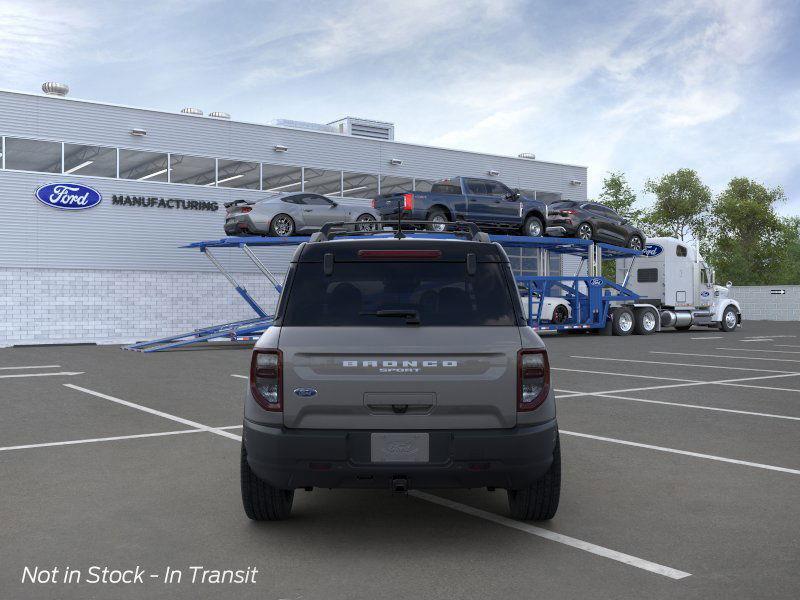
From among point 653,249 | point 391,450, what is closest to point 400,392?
point 391,450

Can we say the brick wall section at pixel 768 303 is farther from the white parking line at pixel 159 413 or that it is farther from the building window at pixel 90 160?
the white parking line at pixel 159 413

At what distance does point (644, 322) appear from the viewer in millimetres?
30016

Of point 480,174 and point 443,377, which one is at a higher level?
point 480,174

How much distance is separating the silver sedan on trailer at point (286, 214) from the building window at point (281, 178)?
6625mm

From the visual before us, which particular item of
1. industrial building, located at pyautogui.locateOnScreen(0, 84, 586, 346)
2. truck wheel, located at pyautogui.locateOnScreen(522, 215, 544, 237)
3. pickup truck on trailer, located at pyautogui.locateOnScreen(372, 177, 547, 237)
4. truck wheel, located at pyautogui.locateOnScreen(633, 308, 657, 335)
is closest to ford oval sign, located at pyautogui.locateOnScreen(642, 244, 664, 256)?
truck wheel, located at pyautogui.locateOnScreen(633, 308, 657, 335)

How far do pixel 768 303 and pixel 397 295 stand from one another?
48473 millimetres

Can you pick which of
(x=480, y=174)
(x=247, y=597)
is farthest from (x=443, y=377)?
(x=480, y=174)

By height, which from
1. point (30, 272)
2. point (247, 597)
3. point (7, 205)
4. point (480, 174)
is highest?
point (480, 174)

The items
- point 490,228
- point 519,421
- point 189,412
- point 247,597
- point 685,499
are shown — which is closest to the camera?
point 247,597

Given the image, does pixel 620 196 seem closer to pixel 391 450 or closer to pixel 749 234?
pixel 749 234

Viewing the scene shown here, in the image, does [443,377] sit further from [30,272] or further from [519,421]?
[30,272]

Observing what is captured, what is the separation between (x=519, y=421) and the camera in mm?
4734

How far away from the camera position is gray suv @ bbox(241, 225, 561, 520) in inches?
183

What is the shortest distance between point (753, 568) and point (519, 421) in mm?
1422
